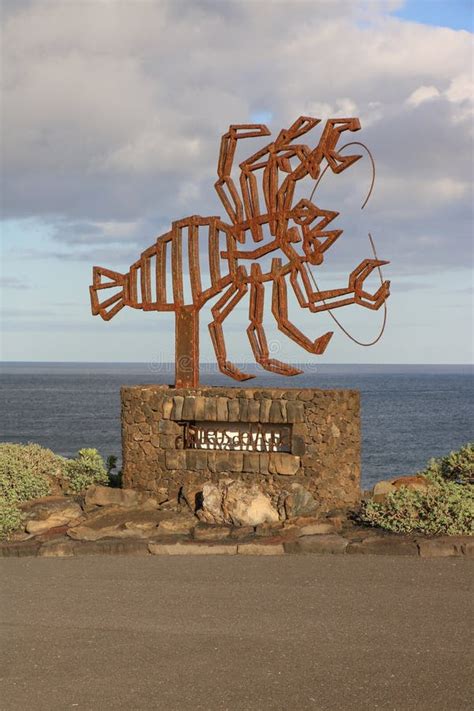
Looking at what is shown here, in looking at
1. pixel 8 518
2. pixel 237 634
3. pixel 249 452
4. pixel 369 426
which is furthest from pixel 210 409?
pixel 369 426

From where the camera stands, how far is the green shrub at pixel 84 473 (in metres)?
15.4

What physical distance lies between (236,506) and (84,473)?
4.43 meters

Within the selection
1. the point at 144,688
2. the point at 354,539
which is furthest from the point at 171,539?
the point at 144,688

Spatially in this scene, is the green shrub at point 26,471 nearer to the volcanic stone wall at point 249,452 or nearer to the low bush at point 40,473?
the low bush at point 40,473

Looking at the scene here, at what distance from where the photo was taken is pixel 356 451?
43.9 feet

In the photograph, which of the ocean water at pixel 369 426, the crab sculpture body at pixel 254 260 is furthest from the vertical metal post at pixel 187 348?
the ocean water at pixel 369 426

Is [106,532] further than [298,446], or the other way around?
[298,446]

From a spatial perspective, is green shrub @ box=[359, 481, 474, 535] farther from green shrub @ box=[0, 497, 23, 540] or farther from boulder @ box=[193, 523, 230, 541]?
green shrub @ box=[0, 497, 23, 540]

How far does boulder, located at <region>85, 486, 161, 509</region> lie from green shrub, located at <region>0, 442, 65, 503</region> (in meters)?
1.23

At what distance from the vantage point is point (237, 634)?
7.68 meters

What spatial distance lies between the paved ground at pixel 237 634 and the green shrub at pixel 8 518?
1.74 meters

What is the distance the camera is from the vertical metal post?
14.5m

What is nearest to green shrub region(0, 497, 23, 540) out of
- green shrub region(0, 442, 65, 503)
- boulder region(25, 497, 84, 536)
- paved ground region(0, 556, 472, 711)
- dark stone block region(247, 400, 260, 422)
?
boulder region(25, 497, 84, 536)

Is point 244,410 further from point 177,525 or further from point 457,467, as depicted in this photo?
point 457,467
